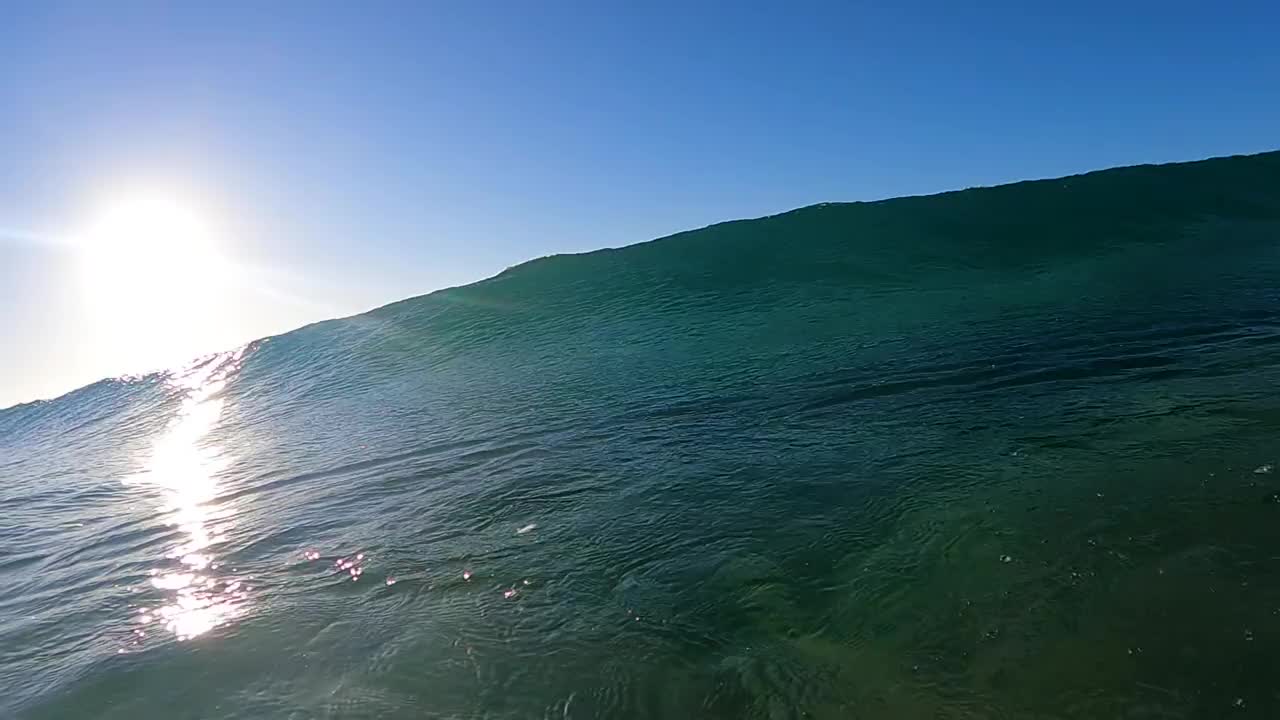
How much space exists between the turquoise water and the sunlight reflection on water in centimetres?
4

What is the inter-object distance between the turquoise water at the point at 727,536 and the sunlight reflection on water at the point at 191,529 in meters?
0.04

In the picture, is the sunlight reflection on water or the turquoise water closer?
the turquoise water

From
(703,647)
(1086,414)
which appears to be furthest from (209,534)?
(1086,414)

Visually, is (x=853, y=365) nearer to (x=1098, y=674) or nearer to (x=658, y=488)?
(x=658, y=488)

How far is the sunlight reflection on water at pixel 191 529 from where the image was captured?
460cm

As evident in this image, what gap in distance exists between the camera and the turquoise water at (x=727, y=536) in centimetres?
316

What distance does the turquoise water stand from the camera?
3.16 metres

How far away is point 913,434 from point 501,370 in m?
8.59

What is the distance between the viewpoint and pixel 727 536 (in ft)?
15.4

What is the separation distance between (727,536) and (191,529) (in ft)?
17.3

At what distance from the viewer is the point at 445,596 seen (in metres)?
4.36

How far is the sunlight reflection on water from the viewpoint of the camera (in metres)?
4.60

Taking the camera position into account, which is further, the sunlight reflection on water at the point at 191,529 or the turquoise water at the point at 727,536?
the sunlight reflection on water at the point at 191,529

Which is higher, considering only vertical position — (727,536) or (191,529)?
(191,529)
